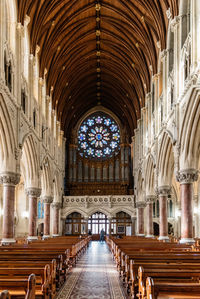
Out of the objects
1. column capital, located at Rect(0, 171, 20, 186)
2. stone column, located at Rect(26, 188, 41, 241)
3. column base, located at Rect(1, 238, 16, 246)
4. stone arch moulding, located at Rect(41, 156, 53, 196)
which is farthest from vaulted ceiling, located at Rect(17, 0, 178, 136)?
column base, located at Rect(1, 238, 16, 246)

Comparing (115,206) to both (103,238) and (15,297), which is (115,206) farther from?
(15,297)

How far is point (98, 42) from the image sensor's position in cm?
4047

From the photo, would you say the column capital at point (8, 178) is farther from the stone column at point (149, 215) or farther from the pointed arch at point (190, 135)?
the stone column at point (149, 215)

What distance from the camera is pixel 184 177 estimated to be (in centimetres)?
2150

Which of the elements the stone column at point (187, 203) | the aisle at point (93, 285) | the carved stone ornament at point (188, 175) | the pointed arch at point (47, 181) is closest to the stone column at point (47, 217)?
the pointed arch at point (47, 181)

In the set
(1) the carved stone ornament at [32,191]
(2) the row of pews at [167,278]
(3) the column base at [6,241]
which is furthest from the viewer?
(1) the carved stone ornament at [32,191]

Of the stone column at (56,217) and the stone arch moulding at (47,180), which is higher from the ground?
the stone arch moulding at (47,180)

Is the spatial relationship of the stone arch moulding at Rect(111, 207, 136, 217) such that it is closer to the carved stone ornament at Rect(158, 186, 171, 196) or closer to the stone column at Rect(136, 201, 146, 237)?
the stone column at Rect(136, 201, 146, 237)

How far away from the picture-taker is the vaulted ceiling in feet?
94.1

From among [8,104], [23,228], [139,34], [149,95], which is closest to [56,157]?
[23,228]

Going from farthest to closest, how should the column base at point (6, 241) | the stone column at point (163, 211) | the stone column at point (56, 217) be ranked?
the stone column at point (56, 217), the stone column at point (163, 211), the column base at point (6, 241)

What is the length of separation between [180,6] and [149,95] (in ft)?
43.9

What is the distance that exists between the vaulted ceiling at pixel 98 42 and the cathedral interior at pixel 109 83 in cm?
11

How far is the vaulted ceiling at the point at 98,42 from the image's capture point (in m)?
28.7
